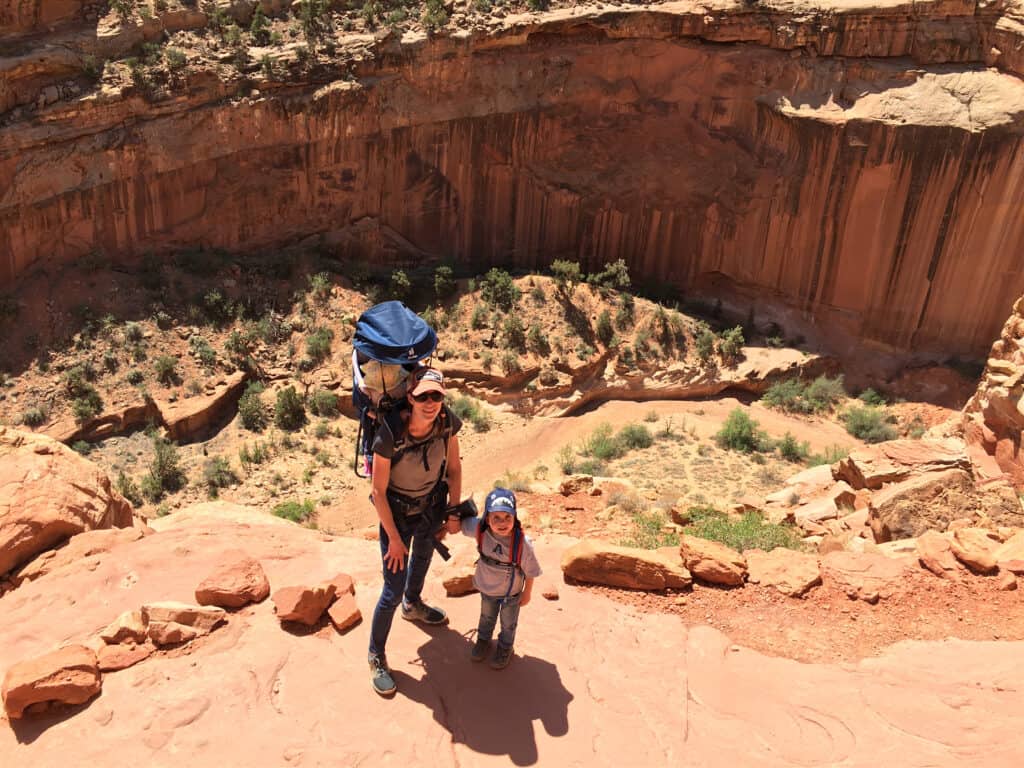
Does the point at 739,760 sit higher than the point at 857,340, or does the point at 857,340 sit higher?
the point at 739,760

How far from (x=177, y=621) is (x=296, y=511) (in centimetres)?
960

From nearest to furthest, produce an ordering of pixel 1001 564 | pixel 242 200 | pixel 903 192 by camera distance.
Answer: pixel 1001 564 < pixel 903 192 < pixel 242 200

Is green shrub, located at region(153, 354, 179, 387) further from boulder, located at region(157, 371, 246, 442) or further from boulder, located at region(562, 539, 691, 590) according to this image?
boulder, located at region(562, 539, 691, 590)

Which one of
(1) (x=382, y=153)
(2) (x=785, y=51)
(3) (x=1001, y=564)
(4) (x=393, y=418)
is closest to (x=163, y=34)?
(1) (x=382, y=153)

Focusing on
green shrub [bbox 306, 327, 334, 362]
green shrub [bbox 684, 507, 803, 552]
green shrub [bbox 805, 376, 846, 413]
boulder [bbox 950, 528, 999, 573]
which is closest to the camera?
boulder [bbox 950, 528, 999, 573]

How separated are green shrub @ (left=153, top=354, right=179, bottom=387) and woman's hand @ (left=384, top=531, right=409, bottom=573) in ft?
48.4

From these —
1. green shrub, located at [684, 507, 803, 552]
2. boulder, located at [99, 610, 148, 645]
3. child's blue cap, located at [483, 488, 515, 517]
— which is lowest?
green shrub, located at [684, 507, 803, 552]

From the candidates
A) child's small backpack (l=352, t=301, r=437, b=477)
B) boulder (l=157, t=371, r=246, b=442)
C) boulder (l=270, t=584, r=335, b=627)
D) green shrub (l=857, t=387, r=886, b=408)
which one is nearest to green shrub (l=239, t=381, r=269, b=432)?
boulder (l=157, t=371, r=246, b=442)

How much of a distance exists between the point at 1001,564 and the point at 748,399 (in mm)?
14325

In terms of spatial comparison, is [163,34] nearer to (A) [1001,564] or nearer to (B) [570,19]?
(B) [570,19]

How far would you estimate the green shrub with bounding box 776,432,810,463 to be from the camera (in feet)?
57.3

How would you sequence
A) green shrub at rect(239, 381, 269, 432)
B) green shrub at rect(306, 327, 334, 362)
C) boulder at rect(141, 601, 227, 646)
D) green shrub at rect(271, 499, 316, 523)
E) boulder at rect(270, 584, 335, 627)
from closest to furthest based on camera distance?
boulder at rect(141, 601, 227, 646), boulder at rect(270, 584, 335, 627), green shrub at rect(271, 499, 316, 523), green shrub at rect(239, 381, 269, 432), green shrub at rect(306, 327, 334, 362)

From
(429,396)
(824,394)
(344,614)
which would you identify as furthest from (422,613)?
(824,394)

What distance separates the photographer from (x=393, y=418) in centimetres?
532
